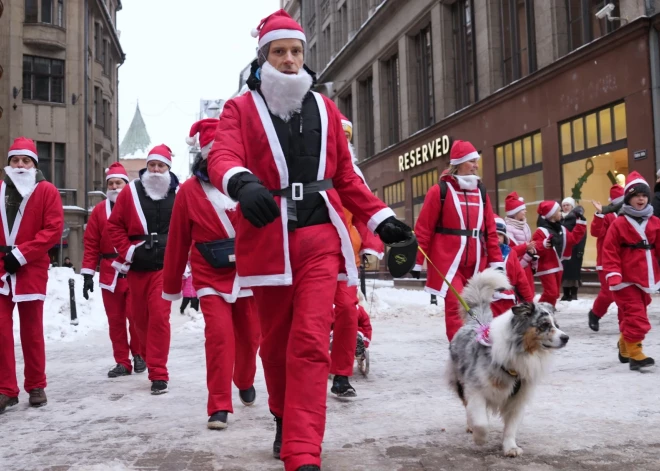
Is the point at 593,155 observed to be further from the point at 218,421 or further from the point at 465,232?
the point at 218,421

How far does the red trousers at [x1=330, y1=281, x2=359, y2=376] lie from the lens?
631 cm

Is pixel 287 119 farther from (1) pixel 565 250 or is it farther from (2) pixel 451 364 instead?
(1) pixel 565 250

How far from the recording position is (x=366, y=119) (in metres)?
39.8

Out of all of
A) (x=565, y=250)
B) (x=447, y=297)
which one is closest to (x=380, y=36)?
(x=565, y=250)

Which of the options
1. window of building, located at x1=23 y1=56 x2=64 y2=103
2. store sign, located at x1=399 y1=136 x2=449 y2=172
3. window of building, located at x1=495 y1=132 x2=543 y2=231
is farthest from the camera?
window of building, located at x1=23 y1=56 x2=64 y2=103

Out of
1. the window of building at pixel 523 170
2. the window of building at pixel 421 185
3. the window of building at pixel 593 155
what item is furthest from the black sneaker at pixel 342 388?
the window of building at pixel 421 185

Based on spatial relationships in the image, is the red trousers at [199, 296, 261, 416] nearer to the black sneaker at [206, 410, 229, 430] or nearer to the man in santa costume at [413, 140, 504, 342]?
the black sneaker at [206, 410, 229, 430]

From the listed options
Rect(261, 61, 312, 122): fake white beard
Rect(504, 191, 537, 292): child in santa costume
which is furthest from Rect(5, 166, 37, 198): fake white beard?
Rect(504, 191, 537, 292): child in santa costume

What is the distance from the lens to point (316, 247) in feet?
12.5

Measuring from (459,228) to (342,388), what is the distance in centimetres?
201

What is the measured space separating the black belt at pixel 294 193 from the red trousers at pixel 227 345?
2.02 m

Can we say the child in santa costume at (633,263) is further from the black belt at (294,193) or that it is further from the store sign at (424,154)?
the store sign at (424,154)

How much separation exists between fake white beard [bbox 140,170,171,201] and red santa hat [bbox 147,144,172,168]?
0.16 meters

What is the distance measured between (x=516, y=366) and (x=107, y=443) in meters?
2.63
